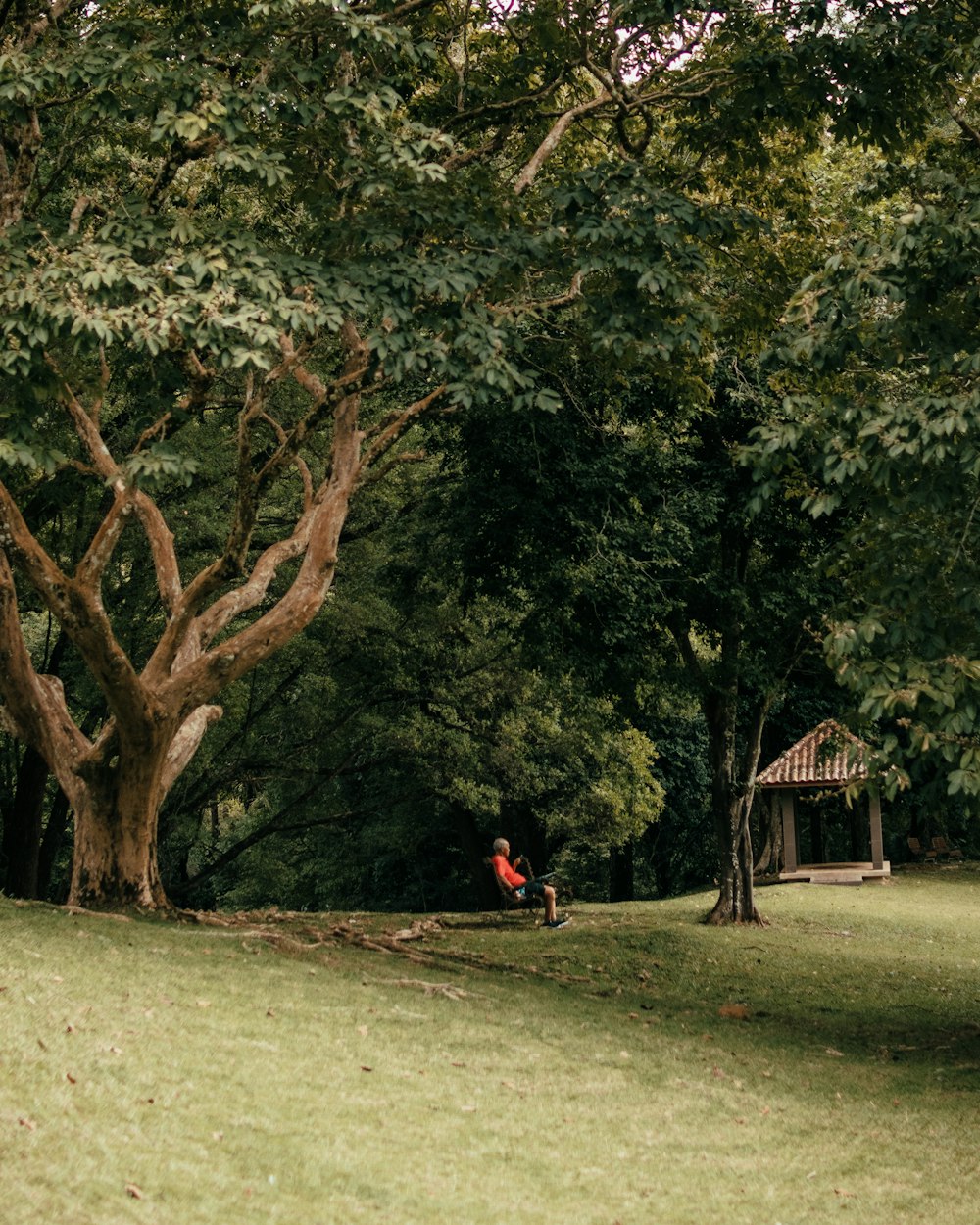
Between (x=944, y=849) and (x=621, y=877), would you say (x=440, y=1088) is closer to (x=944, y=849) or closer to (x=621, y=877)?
(x=621, y=877)

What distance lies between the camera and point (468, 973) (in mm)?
13047

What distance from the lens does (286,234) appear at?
14.7m

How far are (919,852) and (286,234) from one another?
28.3 meters

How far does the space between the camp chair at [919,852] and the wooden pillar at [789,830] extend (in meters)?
7.04

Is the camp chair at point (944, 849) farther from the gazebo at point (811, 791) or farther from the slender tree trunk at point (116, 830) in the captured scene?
the slender tree trunk at point (116, 830)

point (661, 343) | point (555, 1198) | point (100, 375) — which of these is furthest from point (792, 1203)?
point (100, 375)

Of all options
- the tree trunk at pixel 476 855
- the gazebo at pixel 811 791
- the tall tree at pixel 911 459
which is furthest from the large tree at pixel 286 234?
the gazebo at pixel 811 791

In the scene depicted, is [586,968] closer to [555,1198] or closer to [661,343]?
[661,343]

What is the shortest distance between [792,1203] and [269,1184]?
276 centimetres

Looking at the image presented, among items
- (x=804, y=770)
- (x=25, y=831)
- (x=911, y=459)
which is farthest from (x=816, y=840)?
(x=911, y=459)

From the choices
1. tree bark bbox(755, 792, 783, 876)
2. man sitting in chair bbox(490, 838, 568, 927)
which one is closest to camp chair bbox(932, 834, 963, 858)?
tree bark bbox(755, 792, 783, 876)

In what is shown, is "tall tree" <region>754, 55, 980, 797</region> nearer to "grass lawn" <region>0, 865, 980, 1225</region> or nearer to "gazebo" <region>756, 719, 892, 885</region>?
"grass lawn" <region>0, 865, 980, 1225</region>

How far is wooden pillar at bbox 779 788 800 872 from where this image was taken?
29.9 meters

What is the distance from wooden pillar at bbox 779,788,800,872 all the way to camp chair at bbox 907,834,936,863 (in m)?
7.04
